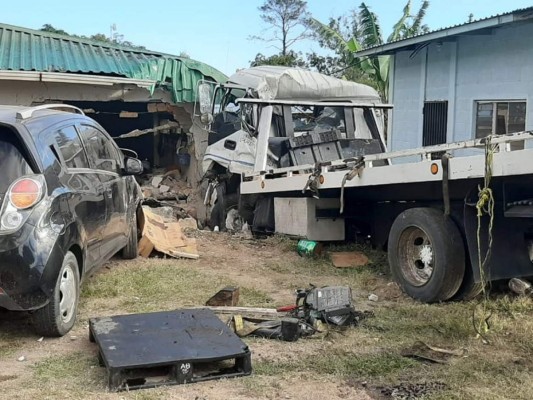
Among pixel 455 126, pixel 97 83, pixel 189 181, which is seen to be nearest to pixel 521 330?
pixel 455 126

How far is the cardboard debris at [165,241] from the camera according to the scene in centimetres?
823

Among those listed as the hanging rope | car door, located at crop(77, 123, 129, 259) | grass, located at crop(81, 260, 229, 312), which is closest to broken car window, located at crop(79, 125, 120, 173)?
car door, located at crop(77, 123, 129, 259)

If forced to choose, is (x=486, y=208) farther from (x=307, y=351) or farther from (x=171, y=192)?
(x=171, y=192)

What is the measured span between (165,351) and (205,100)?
7539mm

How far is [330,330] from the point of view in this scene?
17.1 ft

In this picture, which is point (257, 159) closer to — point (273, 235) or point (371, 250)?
point (273, 235)

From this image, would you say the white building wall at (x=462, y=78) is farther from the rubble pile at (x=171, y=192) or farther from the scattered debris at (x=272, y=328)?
the scattered debris at (x=272, y=328)

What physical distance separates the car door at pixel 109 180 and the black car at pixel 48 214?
1.9 inches

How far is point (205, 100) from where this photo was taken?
11211 mm

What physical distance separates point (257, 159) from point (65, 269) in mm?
5465

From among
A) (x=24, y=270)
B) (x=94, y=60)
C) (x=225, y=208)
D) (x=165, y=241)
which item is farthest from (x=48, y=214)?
(x=94, y=60)

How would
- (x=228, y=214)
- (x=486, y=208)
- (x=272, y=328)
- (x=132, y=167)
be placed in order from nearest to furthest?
(x=272, y=328)
(x=486, y=208)
(x=132, y=167)
(x=228, y=214)

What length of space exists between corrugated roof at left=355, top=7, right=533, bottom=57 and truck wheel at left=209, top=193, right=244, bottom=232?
15.0ft

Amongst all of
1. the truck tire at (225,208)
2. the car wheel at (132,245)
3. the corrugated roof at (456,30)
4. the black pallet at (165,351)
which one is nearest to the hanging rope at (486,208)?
the black pallet at (165,351)
